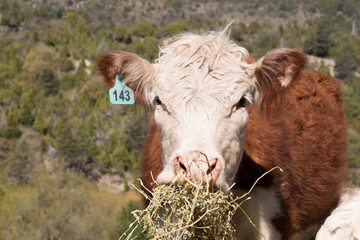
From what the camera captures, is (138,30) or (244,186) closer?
(244,186)

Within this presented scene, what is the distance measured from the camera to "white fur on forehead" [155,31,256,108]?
13.9ft

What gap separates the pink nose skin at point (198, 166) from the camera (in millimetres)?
3729

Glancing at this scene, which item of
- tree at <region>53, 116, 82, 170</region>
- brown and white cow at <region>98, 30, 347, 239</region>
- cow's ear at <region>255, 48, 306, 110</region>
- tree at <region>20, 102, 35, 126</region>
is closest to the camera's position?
brown and white cow at <region>98, 30, 347, 239</region>

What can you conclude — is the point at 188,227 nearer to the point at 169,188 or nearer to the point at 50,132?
the point at 169,188

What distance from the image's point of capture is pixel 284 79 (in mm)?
4828

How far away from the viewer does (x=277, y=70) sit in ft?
15.4

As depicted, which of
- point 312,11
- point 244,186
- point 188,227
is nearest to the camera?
point 188,227

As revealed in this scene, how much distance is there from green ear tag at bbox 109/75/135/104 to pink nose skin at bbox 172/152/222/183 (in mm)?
1337

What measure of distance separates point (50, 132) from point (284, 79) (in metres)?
63.0

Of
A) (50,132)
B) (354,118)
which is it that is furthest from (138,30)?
(354,118)

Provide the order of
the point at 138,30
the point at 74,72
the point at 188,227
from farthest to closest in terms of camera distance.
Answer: the point at 138,30 < the point at 74,72 < the point at 188,227

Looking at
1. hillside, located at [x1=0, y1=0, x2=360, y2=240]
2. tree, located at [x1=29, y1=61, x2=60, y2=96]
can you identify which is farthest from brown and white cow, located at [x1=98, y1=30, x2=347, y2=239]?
tree, located at [x1=29, y1=61, x2=60, y2=96]

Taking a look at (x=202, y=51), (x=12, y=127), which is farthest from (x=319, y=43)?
(x=202, y=51)

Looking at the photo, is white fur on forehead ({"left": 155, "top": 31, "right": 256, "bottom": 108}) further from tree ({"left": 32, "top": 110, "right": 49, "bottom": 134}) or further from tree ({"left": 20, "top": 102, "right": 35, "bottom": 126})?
tree ({"left": 20, "top": 102, "right": 35, "bottom": 126})
